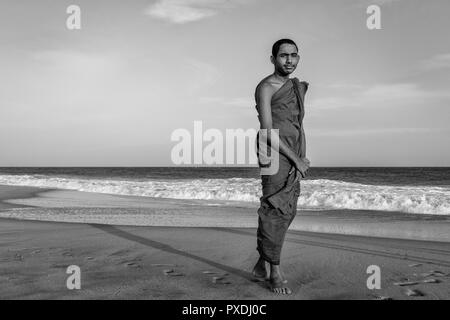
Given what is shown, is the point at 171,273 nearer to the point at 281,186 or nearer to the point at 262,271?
the point at 262,271

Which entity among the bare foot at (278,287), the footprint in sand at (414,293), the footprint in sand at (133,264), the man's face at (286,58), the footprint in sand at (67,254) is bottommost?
the footprint in sand at (67,254)

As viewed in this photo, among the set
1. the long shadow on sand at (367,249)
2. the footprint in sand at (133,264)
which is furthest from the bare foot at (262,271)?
the long shadow on sand at (367,249)

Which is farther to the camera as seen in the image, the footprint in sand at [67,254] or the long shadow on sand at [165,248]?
the footprint in sand at [67,254]

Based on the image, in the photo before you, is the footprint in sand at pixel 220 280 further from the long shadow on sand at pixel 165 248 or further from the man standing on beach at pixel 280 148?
the man standing on beach at pixel 280 148

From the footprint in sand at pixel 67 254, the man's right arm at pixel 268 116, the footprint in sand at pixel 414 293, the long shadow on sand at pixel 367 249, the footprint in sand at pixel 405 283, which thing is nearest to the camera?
the footprint in sand at pixel 414 293

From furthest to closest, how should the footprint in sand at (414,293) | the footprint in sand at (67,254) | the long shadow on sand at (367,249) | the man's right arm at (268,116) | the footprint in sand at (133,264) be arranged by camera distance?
the footprint in sand at (67,254)
the long shadow on sand at (367,249)
the footprint in sand at (133,264)
the man's right arm at (268,116)
the footprint in sand at (414,293)

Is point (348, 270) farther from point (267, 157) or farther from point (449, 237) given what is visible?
point (449, 237)

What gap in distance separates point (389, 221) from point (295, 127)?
659cm

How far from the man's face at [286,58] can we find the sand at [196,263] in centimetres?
194

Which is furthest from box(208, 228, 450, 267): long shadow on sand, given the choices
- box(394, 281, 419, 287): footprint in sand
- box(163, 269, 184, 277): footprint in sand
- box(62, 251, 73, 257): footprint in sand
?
box(62, 251, 73, 257): footprint in sand

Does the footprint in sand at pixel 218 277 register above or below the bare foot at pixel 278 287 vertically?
below

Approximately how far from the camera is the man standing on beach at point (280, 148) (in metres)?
3.59

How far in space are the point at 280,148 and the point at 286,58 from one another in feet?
2.58
